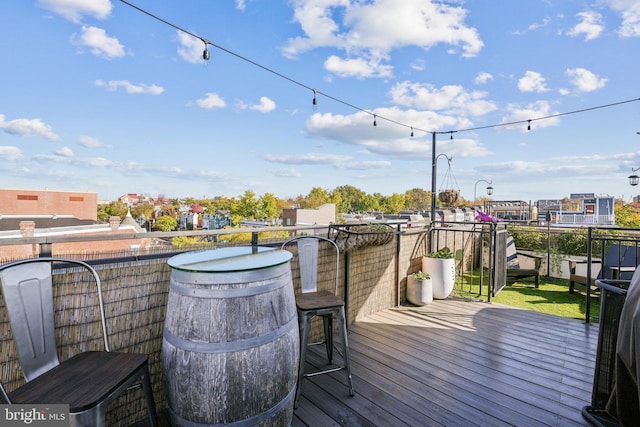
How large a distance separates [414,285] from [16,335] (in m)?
3.69

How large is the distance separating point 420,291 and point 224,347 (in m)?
3.18

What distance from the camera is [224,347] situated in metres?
1.21

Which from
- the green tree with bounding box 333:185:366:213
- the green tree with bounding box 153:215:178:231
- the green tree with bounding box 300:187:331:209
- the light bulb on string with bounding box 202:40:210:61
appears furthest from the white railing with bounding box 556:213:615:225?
the green tree with bounding box 153:215:178:231

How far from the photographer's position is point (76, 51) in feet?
34.7

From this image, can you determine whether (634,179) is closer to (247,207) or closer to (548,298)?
(548,298)

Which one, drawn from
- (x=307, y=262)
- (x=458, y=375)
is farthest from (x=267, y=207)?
(x=458, y=375)

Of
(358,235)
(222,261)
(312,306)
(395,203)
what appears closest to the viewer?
(222,261)

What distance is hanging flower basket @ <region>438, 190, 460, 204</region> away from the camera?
5.40 metres

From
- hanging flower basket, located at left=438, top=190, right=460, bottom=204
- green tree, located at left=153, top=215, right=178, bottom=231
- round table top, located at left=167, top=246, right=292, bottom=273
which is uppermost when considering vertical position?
hanging flower basket, located at left=438, top=190, right=460, bottom=204

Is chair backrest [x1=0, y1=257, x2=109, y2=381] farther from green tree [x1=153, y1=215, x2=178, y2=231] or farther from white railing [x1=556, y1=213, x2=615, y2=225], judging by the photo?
green tree [x1=153, y1=215, x2=178, y2=231]

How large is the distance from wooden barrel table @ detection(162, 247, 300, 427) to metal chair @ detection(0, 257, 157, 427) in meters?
0.20

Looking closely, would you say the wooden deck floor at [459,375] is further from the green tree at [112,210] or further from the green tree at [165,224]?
the green tree at [112,210]

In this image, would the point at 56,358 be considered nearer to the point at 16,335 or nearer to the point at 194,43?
Answer: the point at 16,335

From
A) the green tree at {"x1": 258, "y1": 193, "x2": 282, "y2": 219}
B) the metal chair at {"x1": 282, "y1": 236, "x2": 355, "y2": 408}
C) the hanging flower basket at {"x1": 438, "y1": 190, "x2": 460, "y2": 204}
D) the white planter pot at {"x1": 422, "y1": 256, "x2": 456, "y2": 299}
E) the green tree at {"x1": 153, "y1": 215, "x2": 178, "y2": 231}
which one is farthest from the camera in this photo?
the green tree at {"x1": 153, "y1": 215, "x2": 178, "y2": 231}
